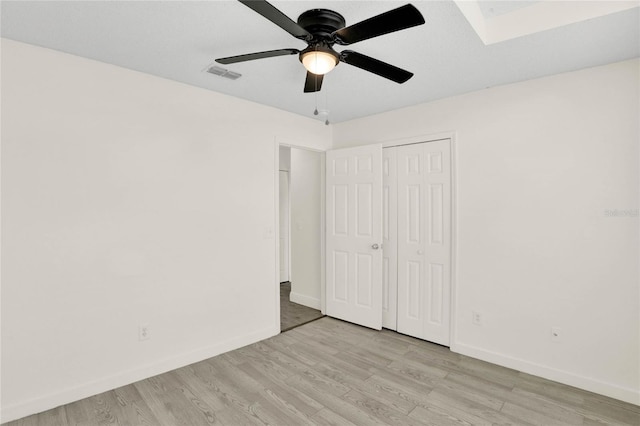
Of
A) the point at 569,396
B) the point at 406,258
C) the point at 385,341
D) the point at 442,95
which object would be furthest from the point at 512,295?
the point at 442,95

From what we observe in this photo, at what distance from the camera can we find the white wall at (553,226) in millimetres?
2395

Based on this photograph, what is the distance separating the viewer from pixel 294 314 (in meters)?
4.23

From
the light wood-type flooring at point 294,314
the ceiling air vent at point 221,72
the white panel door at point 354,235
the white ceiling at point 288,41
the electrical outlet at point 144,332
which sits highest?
the ceiling air vent at point 221,72

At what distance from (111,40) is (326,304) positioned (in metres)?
3.46

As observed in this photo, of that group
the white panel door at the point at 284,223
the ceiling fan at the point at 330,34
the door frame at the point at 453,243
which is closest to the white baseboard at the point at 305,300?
the white panel door at the point at 284,223

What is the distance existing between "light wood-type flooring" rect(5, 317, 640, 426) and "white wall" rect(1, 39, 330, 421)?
27 cm

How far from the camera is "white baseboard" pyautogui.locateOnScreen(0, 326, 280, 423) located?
213 centimetres

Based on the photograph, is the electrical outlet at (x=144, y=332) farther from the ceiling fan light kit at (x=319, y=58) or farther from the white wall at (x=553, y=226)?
the white wall at (x=553, y=226)

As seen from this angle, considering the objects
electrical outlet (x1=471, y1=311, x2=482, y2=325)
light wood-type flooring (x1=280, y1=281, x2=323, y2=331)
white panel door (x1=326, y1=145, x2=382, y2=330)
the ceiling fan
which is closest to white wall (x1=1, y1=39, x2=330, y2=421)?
light wood-type flooring (x1=280, y1=281, x2=323, y2=331)

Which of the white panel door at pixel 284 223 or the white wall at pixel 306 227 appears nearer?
the white wall at pixel 306 227

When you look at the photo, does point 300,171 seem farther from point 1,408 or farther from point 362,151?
point 1,408

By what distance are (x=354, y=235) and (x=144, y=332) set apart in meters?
2.37

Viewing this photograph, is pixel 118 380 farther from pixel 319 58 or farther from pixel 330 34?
pixel 330 34

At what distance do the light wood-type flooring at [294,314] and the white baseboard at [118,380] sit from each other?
21.0 inches
